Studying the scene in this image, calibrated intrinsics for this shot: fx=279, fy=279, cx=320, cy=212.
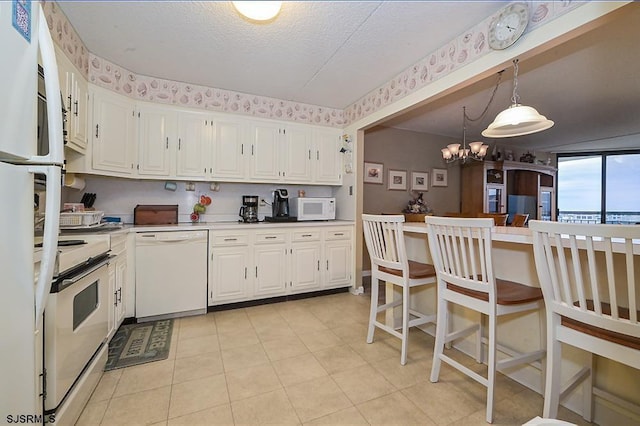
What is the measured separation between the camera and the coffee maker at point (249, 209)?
338 cm

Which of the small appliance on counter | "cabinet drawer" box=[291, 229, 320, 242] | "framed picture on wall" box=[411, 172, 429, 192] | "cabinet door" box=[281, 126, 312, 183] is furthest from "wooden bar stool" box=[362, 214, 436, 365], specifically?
"framed picture on wall" box=[411, 172, 429, 192]

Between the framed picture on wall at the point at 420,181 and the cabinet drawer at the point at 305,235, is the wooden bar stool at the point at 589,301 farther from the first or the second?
the framed picture on wall at the point at 420,181

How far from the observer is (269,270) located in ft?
10.3

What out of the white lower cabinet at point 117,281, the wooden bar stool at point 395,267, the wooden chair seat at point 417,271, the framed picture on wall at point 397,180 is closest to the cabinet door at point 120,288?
the white lower cabinet at point 117,281

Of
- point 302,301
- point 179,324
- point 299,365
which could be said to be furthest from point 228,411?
point 302,301

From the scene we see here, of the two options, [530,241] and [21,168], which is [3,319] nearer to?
[21,168]

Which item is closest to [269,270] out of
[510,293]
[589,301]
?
[510,293]

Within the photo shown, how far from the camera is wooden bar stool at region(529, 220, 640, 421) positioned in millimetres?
996

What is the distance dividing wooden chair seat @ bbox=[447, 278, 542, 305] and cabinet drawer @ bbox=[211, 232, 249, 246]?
A: 207 centimetres

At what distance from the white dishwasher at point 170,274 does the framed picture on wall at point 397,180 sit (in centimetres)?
314

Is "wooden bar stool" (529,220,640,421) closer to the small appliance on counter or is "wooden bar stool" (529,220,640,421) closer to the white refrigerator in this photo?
the white refrigerator

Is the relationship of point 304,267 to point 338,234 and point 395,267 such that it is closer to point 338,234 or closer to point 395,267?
point 338,234

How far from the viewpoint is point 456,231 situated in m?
1.58

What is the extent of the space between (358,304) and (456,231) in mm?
1911
